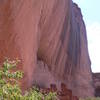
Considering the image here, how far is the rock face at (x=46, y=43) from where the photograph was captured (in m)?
15.0

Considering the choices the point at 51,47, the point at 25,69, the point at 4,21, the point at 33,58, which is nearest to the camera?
the point at 4,21

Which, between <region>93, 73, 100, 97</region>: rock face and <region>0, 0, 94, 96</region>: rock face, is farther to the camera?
<region>93, 73, 100, 97</region>: rock face

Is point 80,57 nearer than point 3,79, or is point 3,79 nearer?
point 3,79

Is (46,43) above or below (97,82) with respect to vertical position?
below

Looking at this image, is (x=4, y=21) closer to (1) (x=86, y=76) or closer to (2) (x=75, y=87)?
(2) (x=75, y=87)

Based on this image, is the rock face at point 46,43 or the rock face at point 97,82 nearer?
the rock face at point 46,43

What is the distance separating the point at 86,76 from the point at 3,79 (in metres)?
23.8

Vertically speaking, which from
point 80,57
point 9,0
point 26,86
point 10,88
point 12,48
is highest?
point 80,57

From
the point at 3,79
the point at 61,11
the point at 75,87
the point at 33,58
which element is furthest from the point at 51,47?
the point at 3,79

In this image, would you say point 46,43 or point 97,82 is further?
point 97,82

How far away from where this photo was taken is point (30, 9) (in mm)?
16109

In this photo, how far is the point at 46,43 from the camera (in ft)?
69.2

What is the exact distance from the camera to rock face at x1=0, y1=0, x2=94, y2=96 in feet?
49.2

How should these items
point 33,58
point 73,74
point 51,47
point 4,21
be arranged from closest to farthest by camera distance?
point 4,21 → point 33,58 → point 51,47 → point 73,74
